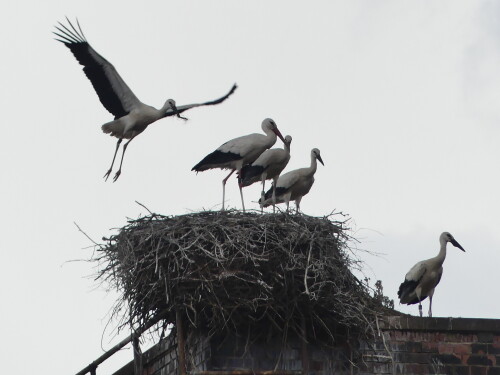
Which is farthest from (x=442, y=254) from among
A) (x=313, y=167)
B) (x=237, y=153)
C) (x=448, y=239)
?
(x=237, y=153)

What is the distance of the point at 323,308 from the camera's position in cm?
1175

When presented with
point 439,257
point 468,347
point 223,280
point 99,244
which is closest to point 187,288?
point 223,280

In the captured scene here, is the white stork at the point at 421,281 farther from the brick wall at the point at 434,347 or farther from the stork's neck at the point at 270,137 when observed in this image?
the brick wall at the point at 434,347

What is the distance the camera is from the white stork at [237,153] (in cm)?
1390

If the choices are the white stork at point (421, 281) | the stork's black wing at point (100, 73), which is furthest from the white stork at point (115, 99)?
the white stork at point (421, 281)

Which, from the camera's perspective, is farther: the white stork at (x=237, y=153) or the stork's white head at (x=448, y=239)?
the stork's white head at (x=448, y=239)

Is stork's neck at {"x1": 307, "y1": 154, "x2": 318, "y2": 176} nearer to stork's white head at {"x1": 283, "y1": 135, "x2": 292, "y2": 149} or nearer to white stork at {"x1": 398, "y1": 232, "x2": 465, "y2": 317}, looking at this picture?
stork's white head at {"x1": 283, "y1": 135, "x2": 292, "y2": 149}

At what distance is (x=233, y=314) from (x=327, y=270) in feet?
2.99

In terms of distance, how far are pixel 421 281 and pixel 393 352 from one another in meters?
3.08

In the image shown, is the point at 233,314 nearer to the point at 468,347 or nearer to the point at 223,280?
the point at 223,280

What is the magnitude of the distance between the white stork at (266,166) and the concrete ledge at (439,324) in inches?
107

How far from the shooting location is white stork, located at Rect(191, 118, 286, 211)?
13898 millimetres

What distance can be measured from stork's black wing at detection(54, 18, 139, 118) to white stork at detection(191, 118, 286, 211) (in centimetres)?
131

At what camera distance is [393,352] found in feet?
39.2
